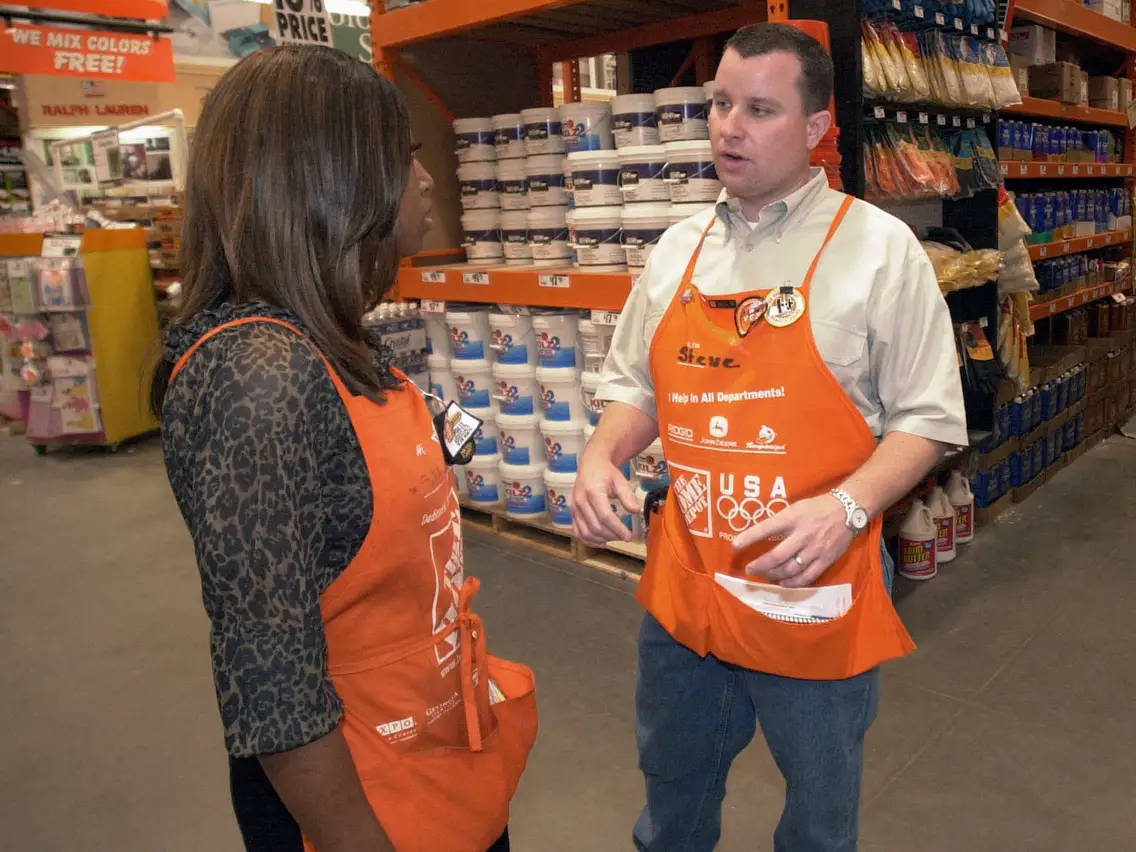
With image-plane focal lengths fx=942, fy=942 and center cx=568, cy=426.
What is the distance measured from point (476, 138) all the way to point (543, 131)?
1.39ft

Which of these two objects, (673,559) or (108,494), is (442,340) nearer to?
(108,494)

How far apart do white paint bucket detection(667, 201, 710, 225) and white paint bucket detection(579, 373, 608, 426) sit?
2.33 ft

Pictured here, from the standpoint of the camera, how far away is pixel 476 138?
4219mm

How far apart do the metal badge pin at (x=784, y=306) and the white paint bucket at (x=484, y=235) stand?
2920 mm

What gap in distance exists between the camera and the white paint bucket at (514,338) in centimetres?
411

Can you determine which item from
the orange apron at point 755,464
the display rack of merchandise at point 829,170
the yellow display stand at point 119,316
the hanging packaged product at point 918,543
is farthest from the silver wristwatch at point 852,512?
the yellow display stand at point 119,316

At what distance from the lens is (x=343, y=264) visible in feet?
3.47

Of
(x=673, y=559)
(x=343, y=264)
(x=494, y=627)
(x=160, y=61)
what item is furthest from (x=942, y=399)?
(x=160, y=61)

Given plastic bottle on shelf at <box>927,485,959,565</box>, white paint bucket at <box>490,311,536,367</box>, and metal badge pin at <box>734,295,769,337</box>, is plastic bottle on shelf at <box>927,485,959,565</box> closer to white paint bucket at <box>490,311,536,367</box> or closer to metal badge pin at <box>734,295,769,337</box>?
white paint bucket at <box>490,311,536,367</box>

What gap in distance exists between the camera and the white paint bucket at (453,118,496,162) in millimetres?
4195

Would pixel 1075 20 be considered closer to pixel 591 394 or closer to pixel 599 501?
pixel 591 394

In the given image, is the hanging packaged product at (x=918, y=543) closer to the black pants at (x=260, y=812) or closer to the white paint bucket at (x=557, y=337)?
the white paint bucket at (x=557, y=337)

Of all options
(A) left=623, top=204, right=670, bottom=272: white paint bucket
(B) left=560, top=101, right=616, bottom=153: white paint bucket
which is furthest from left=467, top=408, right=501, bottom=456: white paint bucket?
(B) left=560, top=101, right=616, bottom=153: white paint bucket

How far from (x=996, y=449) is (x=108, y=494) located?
197 inches
